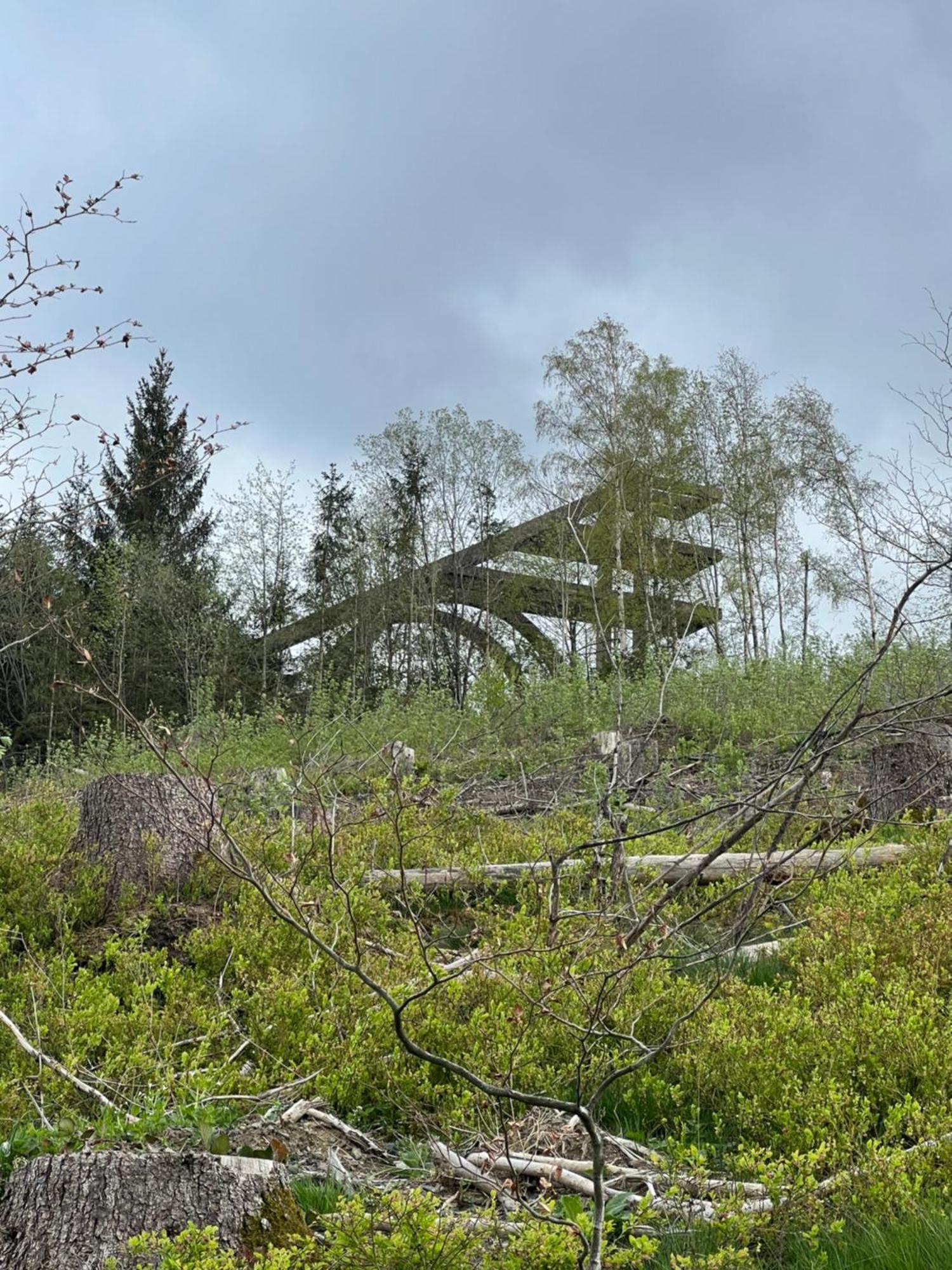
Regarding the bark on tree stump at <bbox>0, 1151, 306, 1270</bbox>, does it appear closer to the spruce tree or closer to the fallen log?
the fallen log

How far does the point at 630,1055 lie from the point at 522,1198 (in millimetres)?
1198

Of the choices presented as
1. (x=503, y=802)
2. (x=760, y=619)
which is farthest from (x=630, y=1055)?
(x=760, y=619)

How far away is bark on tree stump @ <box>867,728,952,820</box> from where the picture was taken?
8023mm

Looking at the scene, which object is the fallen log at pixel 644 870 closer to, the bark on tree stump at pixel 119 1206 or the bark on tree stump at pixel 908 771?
the bark on tree stump at pixel 908 771

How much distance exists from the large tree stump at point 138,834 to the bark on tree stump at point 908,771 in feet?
17.4

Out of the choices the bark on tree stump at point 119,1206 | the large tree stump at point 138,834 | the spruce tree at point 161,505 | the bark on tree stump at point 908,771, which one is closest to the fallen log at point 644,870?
the large tree stump at point 138,834

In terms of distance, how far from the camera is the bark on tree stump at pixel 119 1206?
89.5 inches

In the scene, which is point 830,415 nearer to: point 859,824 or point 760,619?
point 760,619

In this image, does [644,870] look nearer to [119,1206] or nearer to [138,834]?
[138,834]

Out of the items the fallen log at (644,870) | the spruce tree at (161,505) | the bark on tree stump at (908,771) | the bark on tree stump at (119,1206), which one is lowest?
the bark on tree stump at (119,1206)

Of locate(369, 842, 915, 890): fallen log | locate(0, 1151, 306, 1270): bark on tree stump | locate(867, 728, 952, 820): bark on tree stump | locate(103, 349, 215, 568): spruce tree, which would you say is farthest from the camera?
locate(103, 349, 215, 568): spruce tree

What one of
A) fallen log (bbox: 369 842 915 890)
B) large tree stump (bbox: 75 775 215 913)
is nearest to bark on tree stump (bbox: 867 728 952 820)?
fallen log (bbox: 369 842 915 890)

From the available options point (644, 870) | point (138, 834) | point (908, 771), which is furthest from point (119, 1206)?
point (908, 771)

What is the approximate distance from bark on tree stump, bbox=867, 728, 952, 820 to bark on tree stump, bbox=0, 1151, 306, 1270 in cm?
660
